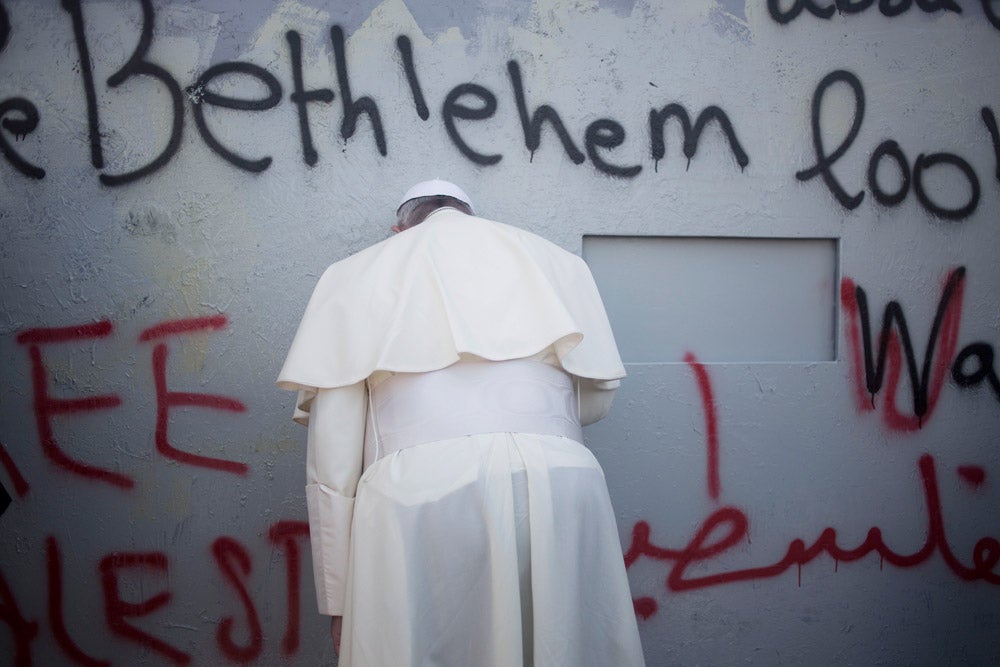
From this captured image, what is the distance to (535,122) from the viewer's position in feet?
11.4

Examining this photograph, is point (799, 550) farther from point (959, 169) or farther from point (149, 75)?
point (149, 75)

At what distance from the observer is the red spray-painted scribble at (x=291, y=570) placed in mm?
3355

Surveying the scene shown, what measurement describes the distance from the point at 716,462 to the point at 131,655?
213 cm

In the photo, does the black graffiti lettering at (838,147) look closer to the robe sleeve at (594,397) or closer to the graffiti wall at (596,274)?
the graffiti wall at (596,274)

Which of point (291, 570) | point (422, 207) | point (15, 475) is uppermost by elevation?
point (422, 207)

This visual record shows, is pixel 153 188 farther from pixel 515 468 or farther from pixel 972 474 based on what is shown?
pixel 972 474

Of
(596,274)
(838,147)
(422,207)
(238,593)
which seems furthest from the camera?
(838,147)

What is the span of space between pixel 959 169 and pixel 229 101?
106 inches

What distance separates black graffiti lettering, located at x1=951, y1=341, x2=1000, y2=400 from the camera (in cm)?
374

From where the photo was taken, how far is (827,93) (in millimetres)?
3668

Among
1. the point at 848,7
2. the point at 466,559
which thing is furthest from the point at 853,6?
the point at 466,559

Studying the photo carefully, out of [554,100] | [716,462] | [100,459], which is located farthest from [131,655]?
[554,100]

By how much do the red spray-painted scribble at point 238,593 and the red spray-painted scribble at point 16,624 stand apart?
63 centimetres

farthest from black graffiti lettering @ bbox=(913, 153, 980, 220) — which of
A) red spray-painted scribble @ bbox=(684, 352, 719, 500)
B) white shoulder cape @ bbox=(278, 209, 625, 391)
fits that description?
white shoulder cape @ bbox=(278, 209, 625, 391)
